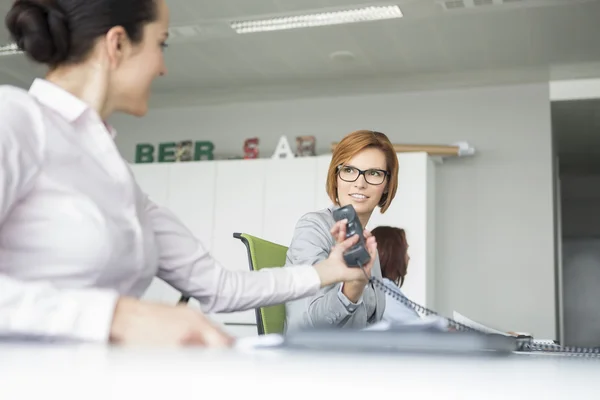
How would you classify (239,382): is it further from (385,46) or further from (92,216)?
(385,46)

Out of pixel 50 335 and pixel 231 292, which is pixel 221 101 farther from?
pixel 50 335

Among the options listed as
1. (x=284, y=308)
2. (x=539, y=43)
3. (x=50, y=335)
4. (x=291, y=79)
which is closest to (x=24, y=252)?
(x=50, y=335)

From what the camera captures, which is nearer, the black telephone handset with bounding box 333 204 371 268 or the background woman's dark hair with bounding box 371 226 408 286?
the black telephone handset with bounding box 333 204 371 268

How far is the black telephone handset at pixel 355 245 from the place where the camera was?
128cm

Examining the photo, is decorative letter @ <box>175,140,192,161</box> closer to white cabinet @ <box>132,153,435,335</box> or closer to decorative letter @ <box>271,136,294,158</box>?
white cabinet @ <box>132,153,435,335</box>

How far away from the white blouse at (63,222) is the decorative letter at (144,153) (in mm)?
5298

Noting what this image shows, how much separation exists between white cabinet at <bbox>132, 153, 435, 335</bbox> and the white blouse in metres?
3.88

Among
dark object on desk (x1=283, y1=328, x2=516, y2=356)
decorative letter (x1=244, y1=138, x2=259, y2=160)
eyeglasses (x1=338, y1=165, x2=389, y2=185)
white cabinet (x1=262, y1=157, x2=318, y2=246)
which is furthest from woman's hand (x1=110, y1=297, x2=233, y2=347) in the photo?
decorative letter (x1=244, y1=138, x2=259, y2=160)

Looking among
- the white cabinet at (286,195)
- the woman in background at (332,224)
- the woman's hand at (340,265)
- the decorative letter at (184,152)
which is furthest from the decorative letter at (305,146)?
the woman's hand at (340,265)

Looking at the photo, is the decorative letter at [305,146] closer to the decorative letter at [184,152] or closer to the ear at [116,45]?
the decorative letter at [184,152]

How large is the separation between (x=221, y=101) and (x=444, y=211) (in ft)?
7.76

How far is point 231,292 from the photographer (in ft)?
4.10

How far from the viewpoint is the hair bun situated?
108 cm

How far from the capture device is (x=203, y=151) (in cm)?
614
